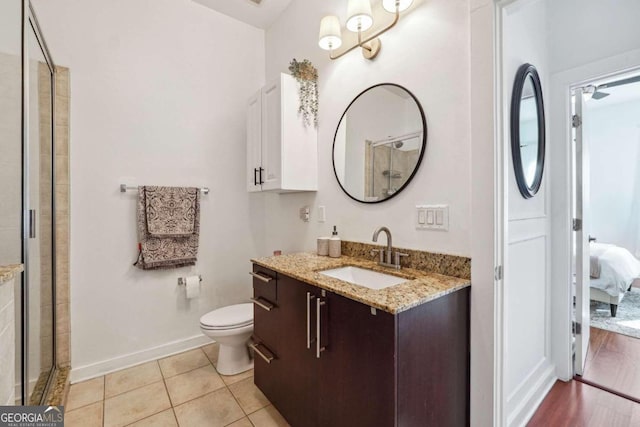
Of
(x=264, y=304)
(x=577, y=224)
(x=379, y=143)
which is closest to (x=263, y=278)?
(x=264, y=304)

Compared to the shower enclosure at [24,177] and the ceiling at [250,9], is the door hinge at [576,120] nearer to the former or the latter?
the ceiling at [250,9]

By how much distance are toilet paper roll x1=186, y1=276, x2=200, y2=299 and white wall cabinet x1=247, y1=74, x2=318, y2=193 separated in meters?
0.92

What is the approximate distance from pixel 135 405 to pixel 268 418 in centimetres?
83

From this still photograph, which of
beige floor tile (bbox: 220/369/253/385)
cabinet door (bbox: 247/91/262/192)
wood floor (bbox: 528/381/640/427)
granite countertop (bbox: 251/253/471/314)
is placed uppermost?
cabinet door (bbox: 247/91/262/192)

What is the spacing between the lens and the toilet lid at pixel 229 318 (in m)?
1.93

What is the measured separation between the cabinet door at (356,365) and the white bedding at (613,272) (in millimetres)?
3075

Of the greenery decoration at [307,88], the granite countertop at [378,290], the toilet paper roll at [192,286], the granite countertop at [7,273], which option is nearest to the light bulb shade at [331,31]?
the greenery decoration at [307,88]

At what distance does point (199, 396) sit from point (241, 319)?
1.64ft

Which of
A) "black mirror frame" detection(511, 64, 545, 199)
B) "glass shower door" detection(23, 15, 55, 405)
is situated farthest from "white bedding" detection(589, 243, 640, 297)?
"glass shower door" detection(23, 15, 55, 405)

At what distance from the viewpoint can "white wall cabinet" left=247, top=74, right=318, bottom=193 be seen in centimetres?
208

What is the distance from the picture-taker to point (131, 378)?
6.59 feet

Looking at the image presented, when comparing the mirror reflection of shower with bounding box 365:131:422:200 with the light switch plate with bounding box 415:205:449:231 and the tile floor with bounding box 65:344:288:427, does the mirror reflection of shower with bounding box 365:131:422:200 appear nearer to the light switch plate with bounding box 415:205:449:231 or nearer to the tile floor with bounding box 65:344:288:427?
the light switch plate with bounding box 415:205:449:231

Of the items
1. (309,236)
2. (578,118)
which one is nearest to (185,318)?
(309,236)

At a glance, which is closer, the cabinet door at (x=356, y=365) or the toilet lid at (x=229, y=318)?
the cabinet door at (x=356, y=365)
